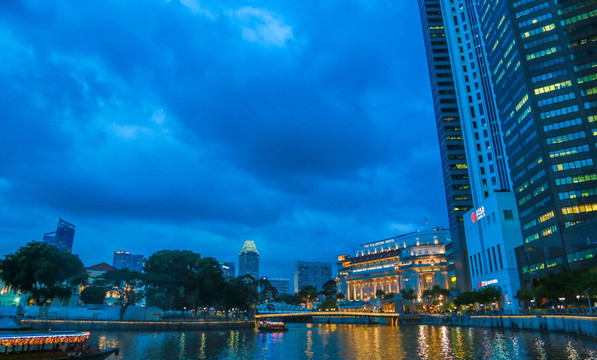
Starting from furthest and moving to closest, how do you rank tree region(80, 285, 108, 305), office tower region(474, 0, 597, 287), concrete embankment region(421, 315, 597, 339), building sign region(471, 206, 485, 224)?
building sign region(471, 206, 485, 224)
tree region(80, 285, 108, 305)
office tower region(474, 0, 597, 287)
concrete embankment region(421, 315, 597, 339)

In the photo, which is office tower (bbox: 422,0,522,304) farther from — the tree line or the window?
the tree line

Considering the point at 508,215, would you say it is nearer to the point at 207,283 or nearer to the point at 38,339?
the point at 207,283

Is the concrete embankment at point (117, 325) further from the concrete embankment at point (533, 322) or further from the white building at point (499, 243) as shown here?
the white building at point (499, 243)

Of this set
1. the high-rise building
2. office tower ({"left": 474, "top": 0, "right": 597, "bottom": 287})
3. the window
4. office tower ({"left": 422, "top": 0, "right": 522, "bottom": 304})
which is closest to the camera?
office tower ({"left": 474, "top": 0, "right": 597, "bottom": 287})

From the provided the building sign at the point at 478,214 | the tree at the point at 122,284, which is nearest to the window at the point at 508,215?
the building sign at the point at 478,214

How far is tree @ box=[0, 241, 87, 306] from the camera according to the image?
11731 cm

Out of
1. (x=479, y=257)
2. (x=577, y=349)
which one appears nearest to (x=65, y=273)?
(x=577, y=349)

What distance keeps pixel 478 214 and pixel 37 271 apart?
149337 mm

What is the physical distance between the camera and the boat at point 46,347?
1528 inches

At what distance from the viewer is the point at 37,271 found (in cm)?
11481

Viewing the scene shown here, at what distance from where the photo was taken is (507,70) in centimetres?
14250

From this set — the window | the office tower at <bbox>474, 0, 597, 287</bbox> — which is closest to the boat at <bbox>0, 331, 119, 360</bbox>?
the office tower at <bbox>474, 0, 597, 287</bbox>

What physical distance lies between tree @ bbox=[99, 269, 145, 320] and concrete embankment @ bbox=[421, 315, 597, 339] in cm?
9668

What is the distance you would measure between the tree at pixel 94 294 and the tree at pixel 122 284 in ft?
4.43
